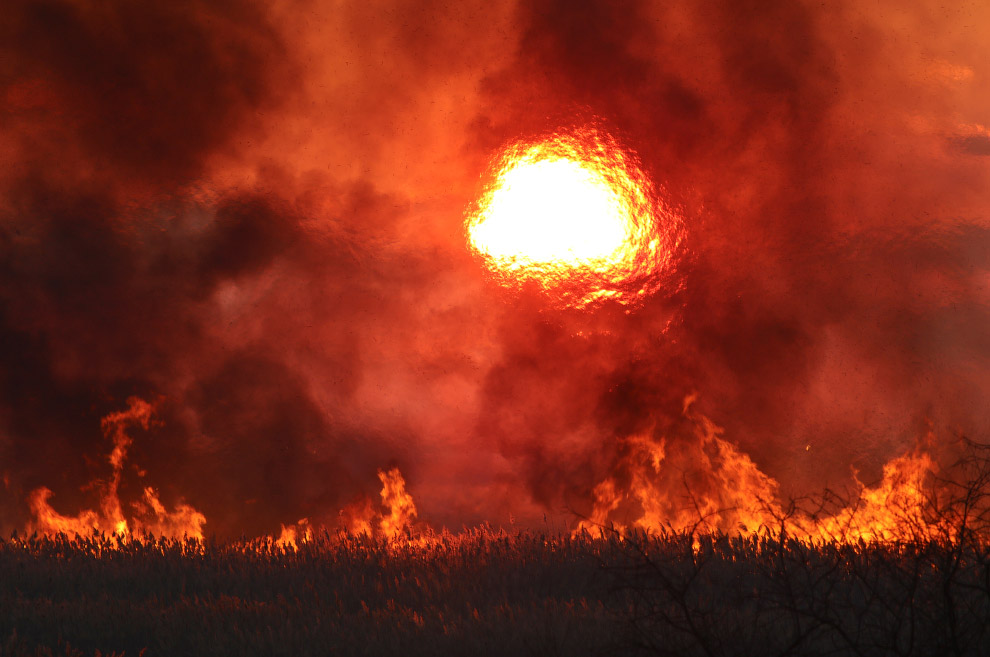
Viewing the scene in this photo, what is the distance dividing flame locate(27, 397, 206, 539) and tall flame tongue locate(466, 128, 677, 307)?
475 centimetres

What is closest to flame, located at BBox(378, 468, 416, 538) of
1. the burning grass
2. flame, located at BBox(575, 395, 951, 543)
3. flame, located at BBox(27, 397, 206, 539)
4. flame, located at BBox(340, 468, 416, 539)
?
flame, located at BBox(340, 468, 416, 539)

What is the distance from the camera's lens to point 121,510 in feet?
34.5

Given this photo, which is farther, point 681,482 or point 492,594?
point 681,482

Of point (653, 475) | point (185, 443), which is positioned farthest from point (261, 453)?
point (653, 475)

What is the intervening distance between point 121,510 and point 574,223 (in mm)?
6632

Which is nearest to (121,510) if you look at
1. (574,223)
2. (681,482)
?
(574,223)

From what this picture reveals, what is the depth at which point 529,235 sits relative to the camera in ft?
33.2

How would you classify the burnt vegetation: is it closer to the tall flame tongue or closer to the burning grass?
the burning grass

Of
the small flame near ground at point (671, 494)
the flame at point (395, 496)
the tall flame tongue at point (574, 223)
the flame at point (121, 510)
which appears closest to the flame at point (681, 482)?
the small flame near ground at point (671, 494)

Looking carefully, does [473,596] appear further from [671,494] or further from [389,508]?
[671,494]

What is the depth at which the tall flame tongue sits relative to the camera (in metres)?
9.99

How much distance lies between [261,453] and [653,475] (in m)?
4.79

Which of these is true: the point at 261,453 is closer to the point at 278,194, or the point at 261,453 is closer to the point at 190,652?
the point at 278,194

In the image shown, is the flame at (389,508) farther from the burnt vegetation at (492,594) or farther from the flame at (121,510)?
the burnt vegetation at (492,594)
